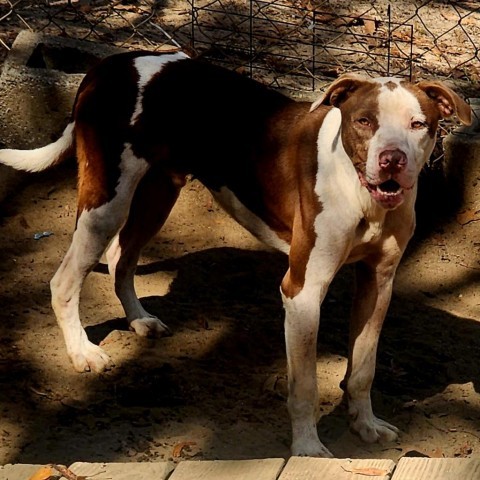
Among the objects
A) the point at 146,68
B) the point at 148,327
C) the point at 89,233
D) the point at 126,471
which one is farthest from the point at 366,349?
the point at 126,471

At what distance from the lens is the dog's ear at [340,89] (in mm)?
4895

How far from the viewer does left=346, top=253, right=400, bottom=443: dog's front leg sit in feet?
17.5

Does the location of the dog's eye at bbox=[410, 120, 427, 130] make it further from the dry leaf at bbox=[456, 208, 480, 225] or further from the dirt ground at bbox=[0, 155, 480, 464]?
the dry leaf at bbox=[456, 208, 480, 225]

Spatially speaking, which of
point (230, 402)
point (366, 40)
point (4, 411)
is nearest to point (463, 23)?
point (366, 40)

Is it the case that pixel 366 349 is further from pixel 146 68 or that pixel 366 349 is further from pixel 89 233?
pixel 146 68

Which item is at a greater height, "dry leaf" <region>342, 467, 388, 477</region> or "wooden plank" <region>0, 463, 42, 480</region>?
"dry leaf" <region>342, 467, 388, 477</region>

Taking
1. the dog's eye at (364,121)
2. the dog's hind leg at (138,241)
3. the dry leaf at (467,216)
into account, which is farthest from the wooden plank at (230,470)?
the dry leaf at (467,216)

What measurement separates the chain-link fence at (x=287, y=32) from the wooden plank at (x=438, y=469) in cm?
416

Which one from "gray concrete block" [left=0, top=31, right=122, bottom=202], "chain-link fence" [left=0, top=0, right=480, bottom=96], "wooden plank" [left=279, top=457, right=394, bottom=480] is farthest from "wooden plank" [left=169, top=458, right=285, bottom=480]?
"chain-link fence" [left=0, top=0, right=480, bottom=96]

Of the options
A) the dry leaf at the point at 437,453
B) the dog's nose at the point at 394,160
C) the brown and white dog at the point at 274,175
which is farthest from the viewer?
the dry leaf at the point at 437,453

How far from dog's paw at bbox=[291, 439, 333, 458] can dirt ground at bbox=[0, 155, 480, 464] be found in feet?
0.36

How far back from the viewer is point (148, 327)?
20.1ft

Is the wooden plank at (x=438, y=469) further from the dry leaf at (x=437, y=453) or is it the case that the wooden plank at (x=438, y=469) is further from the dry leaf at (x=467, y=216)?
the dry leaf at (x=467, y=216)

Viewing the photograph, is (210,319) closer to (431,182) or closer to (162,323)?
(162,323)
